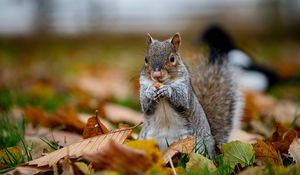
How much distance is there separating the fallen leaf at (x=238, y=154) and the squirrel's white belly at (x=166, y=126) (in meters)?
0.18

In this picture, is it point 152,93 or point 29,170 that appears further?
point 152,93

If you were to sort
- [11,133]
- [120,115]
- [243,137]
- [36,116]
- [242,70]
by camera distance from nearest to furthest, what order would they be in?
[11,133] → [243,137] → [36,116] → [120,115] → [242,70]

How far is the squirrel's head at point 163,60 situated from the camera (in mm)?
1906

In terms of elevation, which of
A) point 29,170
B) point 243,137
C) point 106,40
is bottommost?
point 106,40

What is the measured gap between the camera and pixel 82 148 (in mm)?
1768

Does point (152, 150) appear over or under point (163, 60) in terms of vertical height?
under

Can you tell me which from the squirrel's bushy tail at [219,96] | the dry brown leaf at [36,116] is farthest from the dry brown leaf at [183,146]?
the dry brown leaf at [36,116]

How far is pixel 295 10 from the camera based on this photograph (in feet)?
34.2

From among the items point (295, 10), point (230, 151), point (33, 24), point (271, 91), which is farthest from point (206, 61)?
point (295, 10)

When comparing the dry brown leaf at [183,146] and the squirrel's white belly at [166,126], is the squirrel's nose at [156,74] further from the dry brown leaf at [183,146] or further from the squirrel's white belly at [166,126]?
the dry brown leaf at [183,146]

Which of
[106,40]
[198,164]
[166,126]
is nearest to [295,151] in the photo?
[198,164]

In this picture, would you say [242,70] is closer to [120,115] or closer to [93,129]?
[120,115]

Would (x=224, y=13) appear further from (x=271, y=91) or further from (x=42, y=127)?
(x=42, y=127)

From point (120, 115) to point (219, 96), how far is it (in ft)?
2.18
